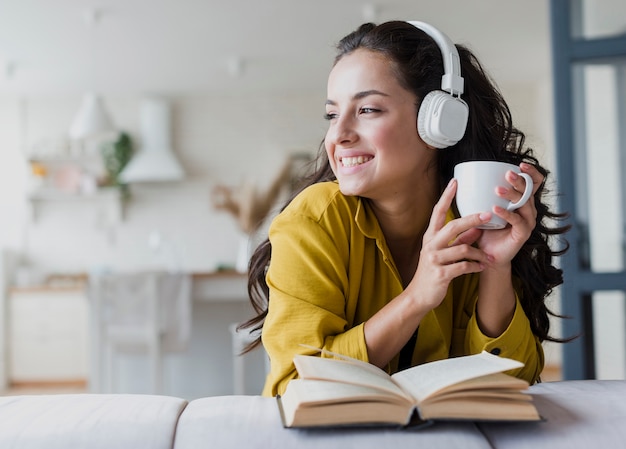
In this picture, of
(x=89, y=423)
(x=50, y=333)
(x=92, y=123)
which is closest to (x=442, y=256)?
(x=89, y=423)

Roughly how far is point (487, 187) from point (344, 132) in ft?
0.86

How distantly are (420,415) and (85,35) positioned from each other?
16.8 ft

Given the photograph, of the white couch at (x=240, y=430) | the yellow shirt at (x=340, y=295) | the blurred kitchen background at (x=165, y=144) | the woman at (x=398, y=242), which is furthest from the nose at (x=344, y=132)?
the blurred kitchen background at (x=165, y=144)

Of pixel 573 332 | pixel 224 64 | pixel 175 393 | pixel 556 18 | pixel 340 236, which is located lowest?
pixel 175 393

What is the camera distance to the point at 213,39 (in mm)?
5582

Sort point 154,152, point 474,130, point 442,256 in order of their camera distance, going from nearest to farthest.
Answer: point 442,256
point 474,130
point 154,152

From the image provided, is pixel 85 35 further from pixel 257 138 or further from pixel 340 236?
pixel 340 236

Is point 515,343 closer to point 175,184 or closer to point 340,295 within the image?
point 340,295

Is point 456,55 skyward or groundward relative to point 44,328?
skyward

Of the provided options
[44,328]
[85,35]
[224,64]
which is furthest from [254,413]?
[44,328]

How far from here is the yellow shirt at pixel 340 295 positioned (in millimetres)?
1151

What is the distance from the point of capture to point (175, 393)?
205 inches

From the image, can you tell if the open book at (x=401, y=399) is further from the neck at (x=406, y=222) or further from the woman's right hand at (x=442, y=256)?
the neck at (x=406, y=222)

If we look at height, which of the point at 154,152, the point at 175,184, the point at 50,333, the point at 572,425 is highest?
the point at 154,152
